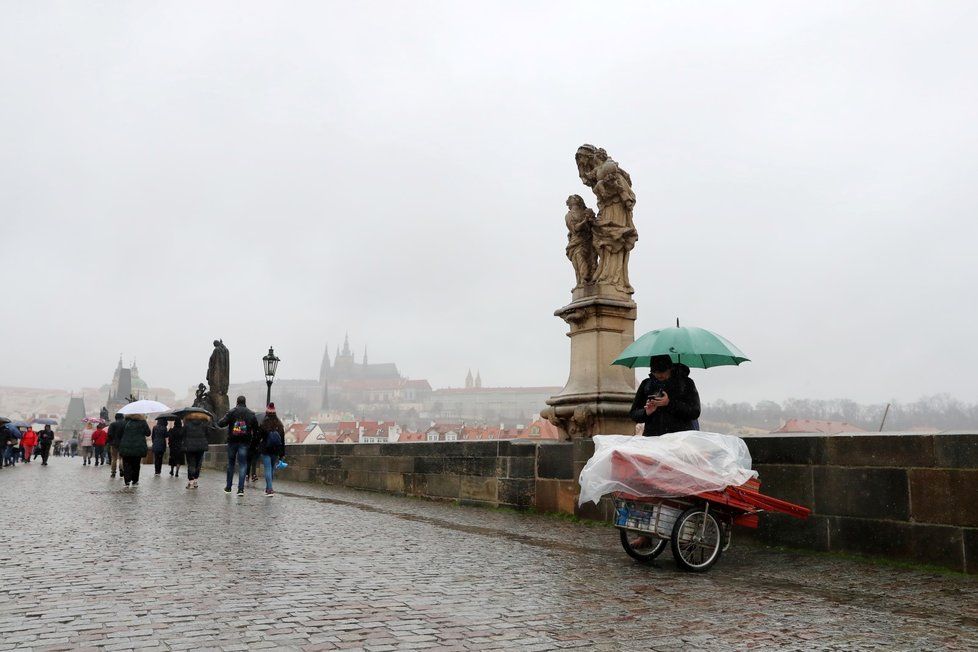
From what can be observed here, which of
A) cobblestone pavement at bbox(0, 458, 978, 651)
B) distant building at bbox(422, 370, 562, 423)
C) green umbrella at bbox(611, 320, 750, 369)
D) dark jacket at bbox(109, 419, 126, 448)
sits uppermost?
distant building at bbox(422, 370, 562, 423)

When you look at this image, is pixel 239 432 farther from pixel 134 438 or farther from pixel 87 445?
pixel 87 445

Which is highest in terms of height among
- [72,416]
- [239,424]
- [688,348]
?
[72,416]

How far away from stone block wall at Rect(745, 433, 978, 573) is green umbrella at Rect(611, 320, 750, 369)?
0.82 m

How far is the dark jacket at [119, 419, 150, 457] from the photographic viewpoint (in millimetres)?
14422

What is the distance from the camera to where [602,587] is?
519 cm

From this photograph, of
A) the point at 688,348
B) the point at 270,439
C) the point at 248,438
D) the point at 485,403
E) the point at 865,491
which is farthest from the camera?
the point at 485,403

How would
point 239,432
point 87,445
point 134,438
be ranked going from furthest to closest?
1. point 87,445
2. point 134,438
3. point 239,432

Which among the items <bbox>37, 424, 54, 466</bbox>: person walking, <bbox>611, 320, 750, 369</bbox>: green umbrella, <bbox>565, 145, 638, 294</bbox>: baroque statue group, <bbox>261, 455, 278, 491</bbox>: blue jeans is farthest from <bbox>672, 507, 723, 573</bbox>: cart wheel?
<bbox>37, 424, 54, 466</bbox>: person walking

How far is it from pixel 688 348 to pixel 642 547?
1.66 metres

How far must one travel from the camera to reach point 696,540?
6.04 meters

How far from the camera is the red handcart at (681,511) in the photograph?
5949 mm

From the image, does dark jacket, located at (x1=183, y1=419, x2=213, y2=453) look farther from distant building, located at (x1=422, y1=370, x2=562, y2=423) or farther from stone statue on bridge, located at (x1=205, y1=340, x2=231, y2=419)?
distant building, located at (x1=422, y1=370, x2=562, y2=423)

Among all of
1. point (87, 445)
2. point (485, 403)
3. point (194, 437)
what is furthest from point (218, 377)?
point (485, 403)

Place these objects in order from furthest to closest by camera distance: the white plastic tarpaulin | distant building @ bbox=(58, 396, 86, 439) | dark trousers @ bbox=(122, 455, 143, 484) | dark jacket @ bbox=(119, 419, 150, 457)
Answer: distant building @ bbox=(58, 396, 86, 439)
dark trousers @ bbox=(122, 455, 143, 484)
dark jacket @ bbox=(119, 419, 150, 457)
the white plastic tarpaulin
